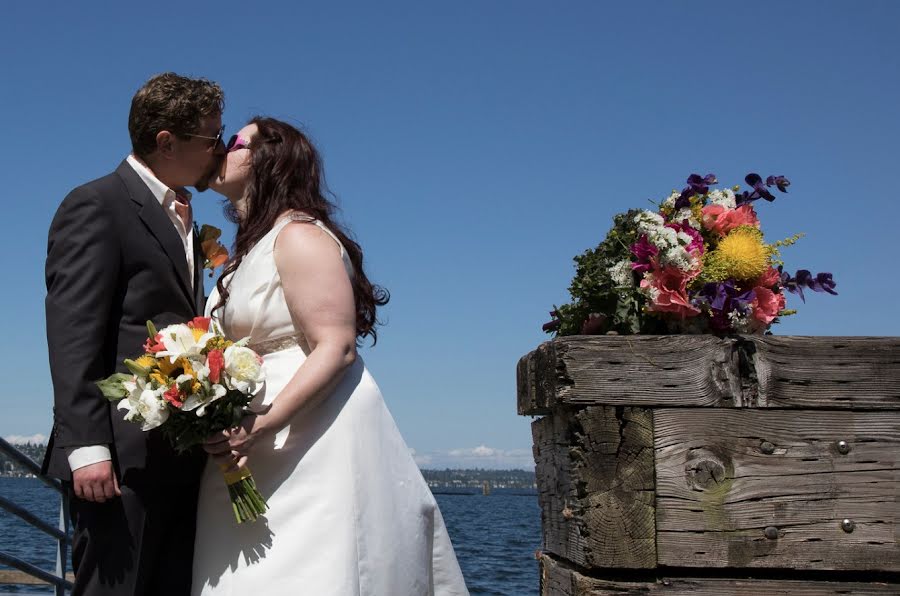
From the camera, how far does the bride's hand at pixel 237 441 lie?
9.68 feet

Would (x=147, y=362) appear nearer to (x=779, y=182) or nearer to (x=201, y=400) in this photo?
(x=201, y=400)

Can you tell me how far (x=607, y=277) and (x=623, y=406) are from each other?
489 mm

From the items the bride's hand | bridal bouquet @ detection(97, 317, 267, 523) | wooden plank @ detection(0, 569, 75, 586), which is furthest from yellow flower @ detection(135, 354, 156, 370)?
wooden plank @ detection(0, 569, 75, 586)

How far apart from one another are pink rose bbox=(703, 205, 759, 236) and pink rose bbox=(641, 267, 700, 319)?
0.26 meters

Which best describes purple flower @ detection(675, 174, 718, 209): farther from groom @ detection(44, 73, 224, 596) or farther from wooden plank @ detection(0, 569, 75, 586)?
wooden plank @ detection(0, 569, 75, 586)

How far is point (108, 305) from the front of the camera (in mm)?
3035

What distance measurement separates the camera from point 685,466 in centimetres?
285

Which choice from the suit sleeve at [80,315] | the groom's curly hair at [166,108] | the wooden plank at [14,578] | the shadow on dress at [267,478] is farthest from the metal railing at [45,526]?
the wooden plank at [14,578]

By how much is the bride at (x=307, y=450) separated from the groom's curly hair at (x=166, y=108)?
1.19ft

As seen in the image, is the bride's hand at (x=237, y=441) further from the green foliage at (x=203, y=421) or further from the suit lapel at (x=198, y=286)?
the suit lapel at (x=198, y=286)

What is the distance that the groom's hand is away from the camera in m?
2.91

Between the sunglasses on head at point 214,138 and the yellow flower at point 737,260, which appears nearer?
the yellow flower at point 737,260

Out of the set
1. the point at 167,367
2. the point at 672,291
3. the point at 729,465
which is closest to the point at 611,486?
the point at 729,465

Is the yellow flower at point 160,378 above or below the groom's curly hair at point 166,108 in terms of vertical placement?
below
